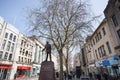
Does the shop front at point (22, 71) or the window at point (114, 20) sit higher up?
the window at point (114, 20)

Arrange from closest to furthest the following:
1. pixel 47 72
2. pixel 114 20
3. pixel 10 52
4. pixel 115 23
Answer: pixel 47 72 → pixel 115 23 → pixel 114 20 → pixel 10 52

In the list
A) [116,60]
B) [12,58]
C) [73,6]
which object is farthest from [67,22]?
[12,58]

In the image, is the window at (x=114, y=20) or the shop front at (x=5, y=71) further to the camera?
the shop front at (x=5, y=71)

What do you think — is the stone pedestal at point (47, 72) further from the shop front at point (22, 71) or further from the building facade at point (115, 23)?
the shop front at point (22, 71)

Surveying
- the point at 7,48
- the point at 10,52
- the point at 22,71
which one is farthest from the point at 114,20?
the point at 22,71

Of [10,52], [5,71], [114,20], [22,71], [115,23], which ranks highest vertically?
[114,20]

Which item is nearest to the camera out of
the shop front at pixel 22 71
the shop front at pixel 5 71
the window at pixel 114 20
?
the window at pixel 114 20

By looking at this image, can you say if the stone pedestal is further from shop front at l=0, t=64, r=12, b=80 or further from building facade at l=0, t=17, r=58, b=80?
shop front at l=0, t=64, r=12, b=80

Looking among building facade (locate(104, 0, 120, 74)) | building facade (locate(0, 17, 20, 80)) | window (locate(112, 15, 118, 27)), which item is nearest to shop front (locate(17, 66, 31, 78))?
building facade (locate(0, 17, 20, 80))

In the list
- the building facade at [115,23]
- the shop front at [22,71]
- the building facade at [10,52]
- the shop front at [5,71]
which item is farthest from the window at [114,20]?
the shop front at [22,71]

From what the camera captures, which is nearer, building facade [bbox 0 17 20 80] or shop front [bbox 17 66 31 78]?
building facade [bbox 0 17 20 80]

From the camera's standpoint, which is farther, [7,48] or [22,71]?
[22,71]

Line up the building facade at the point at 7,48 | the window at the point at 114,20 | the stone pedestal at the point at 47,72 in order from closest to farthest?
the stone pedestal at the point at 47,72 → the window at the point at 114,20 → the building facade at the point at 7,48

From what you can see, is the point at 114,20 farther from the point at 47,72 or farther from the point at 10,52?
the point at 10,52
